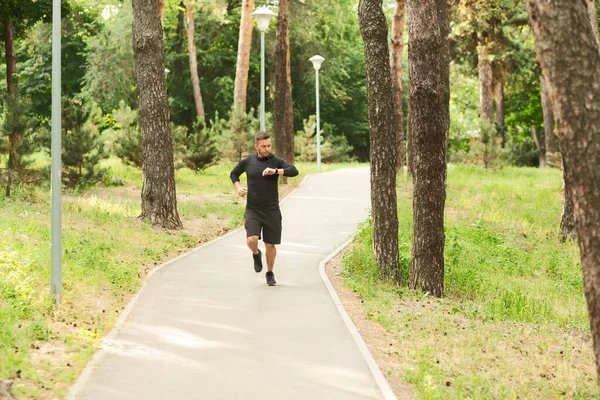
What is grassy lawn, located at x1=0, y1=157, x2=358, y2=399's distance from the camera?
24.7 feet

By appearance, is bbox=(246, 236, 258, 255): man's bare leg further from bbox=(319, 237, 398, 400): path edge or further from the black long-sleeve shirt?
bbox=(319, 237, 398, 400): path edge

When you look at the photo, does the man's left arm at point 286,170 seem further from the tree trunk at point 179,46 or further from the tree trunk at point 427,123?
the tree trunk at point 179,46

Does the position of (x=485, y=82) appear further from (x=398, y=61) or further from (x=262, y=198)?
(x=262, y=198)

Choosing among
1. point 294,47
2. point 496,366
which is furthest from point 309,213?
point 294,47

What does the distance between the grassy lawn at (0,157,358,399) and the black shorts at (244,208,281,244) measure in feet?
6.28

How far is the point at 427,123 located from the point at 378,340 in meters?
3.79

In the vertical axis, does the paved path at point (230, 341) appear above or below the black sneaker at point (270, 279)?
below

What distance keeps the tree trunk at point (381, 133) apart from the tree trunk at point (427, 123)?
1051 mm

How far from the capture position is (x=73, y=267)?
11516mm

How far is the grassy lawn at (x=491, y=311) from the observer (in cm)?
739

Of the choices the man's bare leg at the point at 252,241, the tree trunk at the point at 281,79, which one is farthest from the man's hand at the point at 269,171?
the tree trunk at the point at 281,79

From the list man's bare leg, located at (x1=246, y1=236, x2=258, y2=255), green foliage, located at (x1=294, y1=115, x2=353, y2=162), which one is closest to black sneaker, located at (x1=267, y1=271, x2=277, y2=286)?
man's bare leg, located at (x1=246, y1=236, x2=258, y2=255)

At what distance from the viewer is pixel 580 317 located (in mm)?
11938

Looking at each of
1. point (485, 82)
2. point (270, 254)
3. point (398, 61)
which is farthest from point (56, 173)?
point (485, 82)
